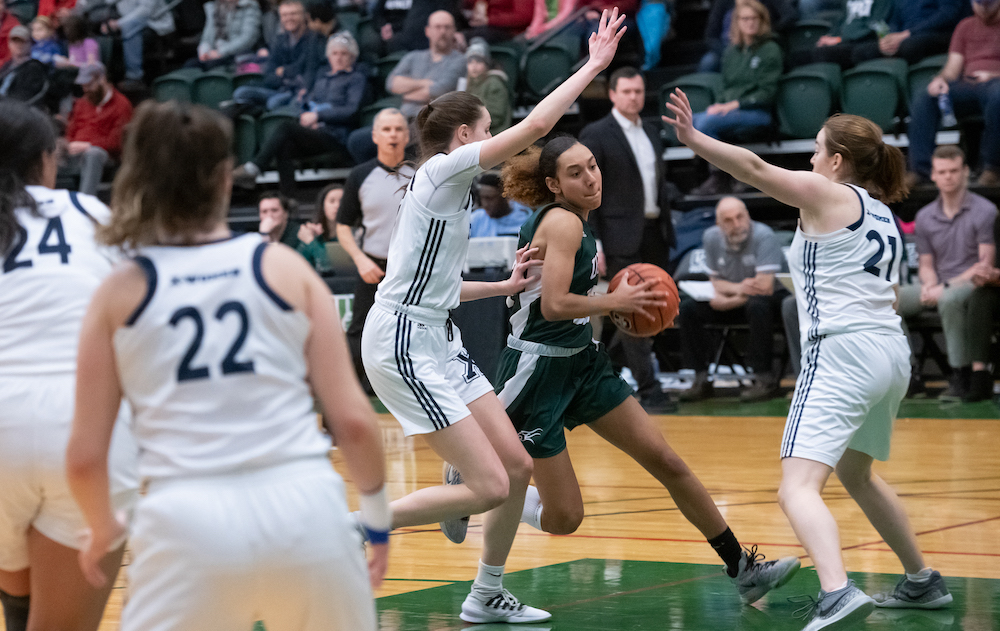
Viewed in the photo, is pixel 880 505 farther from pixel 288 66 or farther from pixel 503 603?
pixel 288 66

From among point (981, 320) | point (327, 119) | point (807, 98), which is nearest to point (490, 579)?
point (981, 320)

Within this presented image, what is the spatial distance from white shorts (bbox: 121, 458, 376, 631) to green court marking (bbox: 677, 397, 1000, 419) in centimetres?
726

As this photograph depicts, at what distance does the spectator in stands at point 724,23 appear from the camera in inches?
443

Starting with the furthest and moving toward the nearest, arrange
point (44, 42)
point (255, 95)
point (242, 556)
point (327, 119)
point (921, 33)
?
point (44, 42) → point (255, 95) → point (327, 119) → point (921, 33) → point (242, 556)

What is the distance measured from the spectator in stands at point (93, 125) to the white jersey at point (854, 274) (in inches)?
420

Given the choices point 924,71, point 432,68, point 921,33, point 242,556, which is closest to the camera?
point 242,556

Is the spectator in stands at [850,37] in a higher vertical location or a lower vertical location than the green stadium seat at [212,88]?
higher

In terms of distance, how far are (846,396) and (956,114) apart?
6768 mm

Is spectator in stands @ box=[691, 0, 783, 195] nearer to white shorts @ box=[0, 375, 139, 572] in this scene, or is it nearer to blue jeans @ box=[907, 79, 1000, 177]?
blue jeans @ box=[907, 79, 1000, 177]

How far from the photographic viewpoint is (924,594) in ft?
13.4

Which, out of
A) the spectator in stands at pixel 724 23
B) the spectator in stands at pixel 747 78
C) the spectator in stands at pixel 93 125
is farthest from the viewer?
the spectator in stands at pixel 93 125

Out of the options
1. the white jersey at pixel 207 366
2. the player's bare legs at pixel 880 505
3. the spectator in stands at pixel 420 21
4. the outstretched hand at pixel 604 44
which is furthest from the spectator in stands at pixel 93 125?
the white jersey at pixel 207 366

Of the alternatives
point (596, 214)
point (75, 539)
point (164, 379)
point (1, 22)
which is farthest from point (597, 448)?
point (1, 22)

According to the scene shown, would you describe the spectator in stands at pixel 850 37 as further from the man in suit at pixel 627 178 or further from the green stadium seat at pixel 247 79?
the green stadium seat at pixel 247 79
